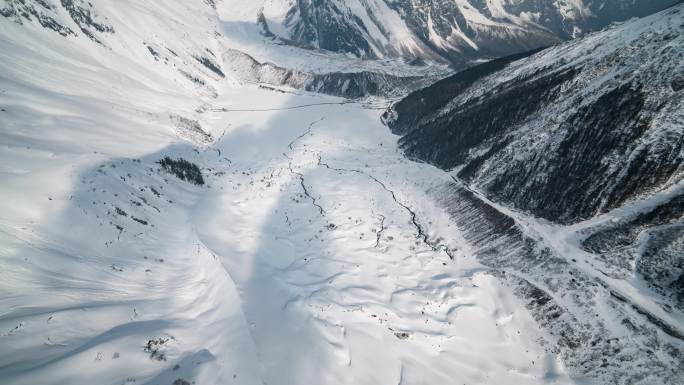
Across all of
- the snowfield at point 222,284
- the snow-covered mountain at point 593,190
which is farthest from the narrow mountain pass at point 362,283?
the snow-covered mountain at point 593,190

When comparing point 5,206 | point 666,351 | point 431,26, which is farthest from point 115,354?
point 431,26

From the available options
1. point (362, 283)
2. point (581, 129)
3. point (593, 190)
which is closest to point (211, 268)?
point (362, 283)

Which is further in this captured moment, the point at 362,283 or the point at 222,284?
the point at 362,283

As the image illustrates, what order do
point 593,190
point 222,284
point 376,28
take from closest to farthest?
point 222,284 → point 593,190 → point 376,28

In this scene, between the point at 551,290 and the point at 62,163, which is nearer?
the point at 551,290

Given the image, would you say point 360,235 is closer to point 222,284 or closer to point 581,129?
point 222,284

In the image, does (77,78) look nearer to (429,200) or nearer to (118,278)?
(118,278)

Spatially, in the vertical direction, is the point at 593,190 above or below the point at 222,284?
below
